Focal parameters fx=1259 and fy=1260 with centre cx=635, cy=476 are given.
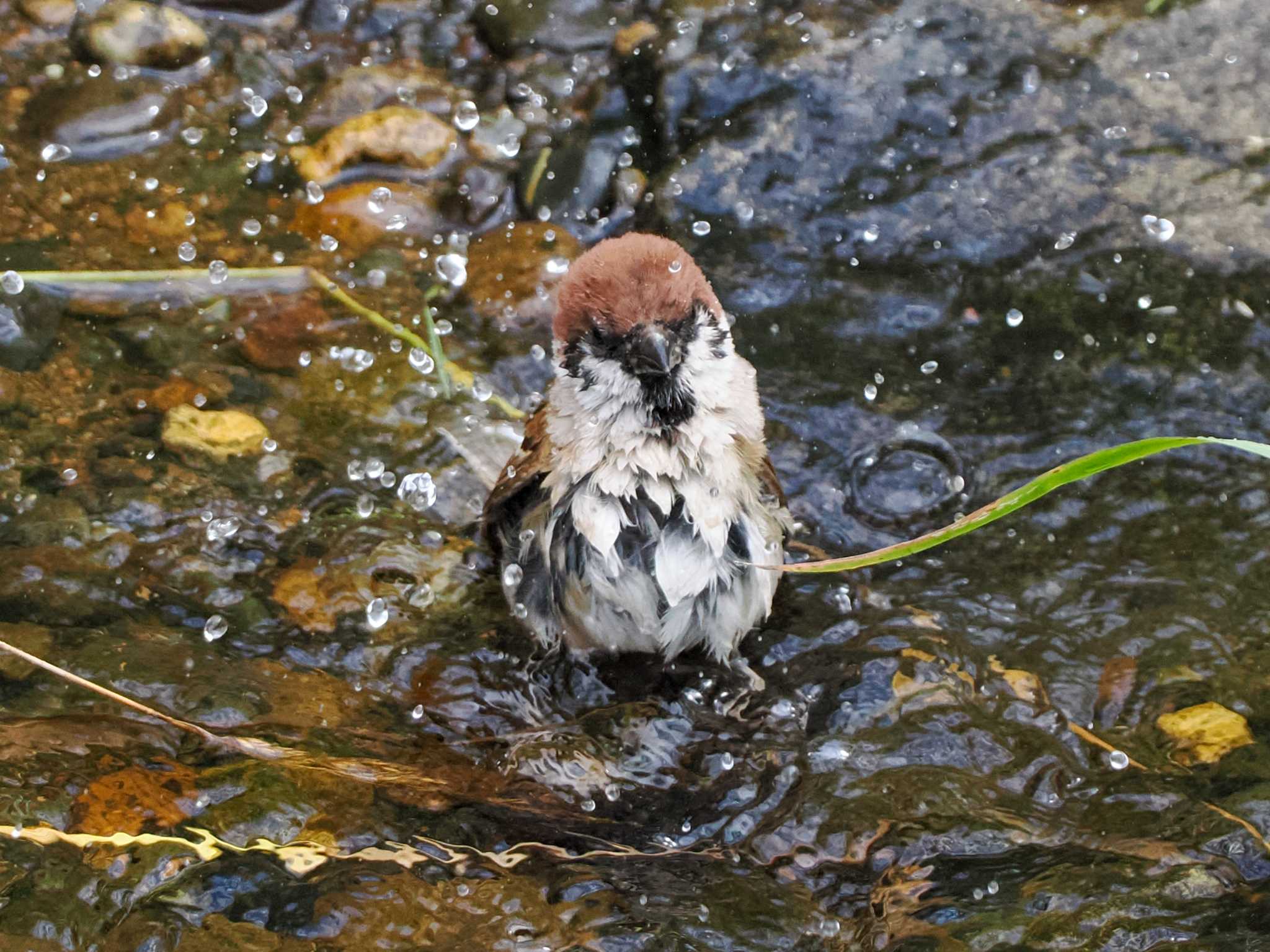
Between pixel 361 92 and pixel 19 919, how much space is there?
3.84m

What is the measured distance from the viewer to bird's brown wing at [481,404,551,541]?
3.54 metres

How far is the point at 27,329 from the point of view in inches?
174

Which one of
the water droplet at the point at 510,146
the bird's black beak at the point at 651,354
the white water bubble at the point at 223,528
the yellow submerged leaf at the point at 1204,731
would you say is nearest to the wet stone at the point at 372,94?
the water droplet at the point at 510,146

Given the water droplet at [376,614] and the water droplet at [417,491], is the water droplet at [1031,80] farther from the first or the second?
the water droplet at [376,614]

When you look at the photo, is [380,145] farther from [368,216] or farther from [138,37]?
[138,37]

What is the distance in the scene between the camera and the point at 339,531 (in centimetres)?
404

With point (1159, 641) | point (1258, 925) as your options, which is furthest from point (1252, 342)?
point (1258, 925)

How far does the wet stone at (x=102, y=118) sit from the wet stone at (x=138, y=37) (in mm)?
163

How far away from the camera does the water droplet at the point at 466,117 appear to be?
5.39 m

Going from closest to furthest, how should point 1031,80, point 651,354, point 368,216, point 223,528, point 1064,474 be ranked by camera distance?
point 1064,474, point 651,354, point 223,528, point 1031,80, point 368,216

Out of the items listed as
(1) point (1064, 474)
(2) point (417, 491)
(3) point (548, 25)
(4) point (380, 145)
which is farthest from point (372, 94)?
(1) point (1064, 474)

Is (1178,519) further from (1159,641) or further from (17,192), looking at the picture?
(17,192)

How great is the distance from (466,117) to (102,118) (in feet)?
4.93

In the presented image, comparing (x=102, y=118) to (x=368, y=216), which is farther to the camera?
(x=102, y=118)
